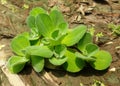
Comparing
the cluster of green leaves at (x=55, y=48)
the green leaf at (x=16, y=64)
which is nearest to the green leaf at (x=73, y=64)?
the cluster of green leaves at (x=55, y=48)

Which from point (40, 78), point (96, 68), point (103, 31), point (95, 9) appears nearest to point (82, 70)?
point (96, 68)

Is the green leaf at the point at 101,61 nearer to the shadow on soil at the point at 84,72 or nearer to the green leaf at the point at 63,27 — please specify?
the shadow on soil at the point at 84,72

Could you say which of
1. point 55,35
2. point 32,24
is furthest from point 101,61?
point 32,24

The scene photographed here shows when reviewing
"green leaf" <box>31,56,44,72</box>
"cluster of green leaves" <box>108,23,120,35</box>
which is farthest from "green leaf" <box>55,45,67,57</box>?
"cluster of green leaves" <box>108,23,120,35</box>

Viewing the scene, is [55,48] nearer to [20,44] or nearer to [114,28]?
[20,44]

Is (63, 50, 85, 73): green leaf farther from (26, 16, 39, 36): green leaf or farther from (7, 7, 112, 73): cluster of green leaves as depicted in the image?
(26, 16, 39, 36): green leaf
